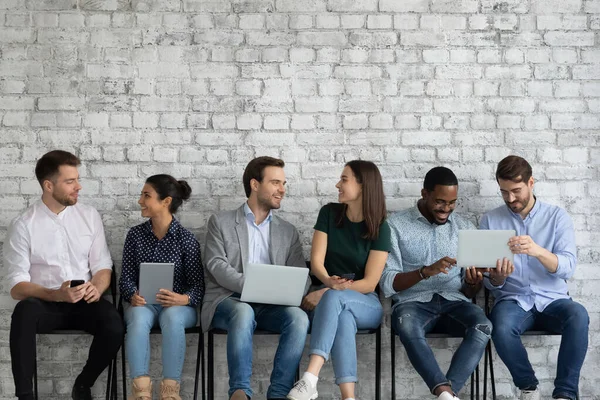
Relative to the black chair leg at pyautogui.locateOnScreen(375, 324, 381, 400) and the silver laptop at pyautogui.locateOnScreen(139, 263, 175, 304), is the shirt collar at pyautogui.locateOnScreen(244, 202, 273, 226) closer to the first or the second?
the silver laptop at pyautogui.locateOnScreen(139, 263, 175, 304)

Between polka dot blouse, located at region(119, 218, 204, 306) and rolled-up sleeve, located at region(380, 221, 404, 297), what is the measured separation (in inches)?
37.0

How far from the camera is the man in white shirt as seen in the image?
389 cm

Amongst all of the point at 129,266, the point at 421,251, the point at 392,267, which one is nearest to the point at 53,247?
the point at 129,266

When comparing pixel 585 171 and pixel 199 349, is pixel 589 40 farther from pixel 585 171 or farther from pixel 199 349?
pixel 199 349

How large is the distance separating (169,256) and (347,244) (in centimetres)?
92

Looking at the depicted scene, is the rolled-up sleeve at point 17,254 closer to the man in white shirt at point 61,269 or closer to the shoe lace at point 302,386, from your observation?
the man in white shirt at point 61,269

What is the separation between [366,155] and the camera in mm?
4477

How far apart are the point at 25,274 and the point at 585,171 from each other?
3042 mm

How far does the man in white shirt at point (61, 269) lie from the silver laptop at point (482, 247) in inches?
66.8

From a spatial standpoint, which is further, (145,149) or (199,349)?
(145,149)

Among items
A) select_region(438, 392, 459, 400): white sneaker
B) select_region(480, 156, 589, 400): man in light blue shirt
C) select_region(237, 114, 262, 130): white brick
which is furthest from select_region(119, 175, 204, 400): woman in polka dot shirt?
select_region(480, 156, 589, 400): man in light blue shirt

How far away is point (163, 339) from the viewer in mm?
3881

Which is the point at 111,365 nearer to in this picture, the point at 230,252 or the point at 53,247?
the point at 53,247

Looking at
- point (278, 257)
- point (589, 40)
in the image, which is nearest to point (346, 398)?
point (278, 257)
